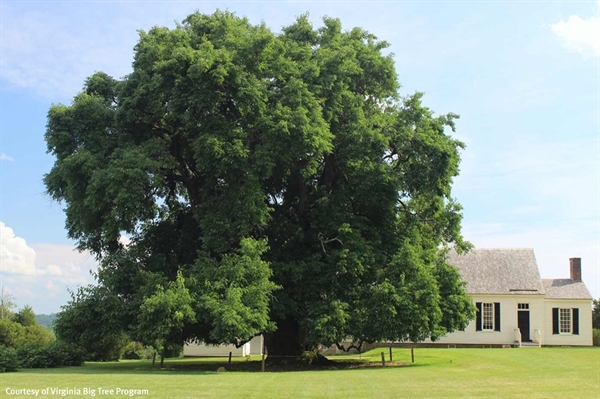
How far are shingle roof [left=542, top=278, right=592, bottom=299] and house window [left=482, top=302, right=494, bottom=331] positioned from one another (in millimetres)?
3986

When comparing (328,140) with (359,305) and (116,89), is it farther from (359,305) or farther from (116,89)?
(116,89)

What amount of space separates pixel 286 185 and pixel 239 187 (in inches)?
223

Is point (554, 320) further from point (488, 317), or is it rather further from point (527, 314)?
point (488, 317)

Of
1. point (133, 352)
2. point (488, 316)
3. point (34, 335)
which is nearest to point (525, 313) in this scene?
point (488, 316)

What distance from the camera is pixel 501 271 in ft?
152

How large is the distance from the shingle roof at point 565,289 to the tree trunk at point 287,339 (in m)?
21.1

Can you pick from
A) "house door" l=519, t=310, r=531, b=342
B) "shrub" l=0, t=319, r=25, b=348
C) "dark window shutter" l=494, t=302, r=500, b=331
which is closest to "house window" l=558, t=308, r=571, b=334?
"house door" l=519, t=310, r=531, b=342

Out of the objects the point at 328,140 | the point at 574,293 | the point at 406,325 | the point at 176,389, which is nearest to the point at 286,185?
the point at 328,140

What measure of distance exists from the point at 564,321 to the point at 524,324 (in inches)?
113

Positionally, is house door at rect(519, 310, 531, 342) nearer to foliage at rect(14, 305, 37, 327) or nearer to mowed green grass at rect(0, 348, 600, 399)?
mowed green grass at rect(0, 348, 600, 399)

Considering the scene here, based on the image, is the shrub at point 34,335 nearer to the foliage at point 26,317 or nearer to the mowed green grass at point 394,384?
the foliage at point 26,317

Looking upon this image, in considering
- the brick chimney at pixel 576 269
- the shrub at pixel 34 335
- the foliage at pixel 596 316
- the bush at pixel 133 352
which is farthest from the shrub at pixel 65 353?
the foliage at pixel 596 316

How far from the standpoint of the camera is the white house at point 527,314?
146 ft

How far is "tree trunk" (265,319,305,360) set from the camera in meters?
32.4
